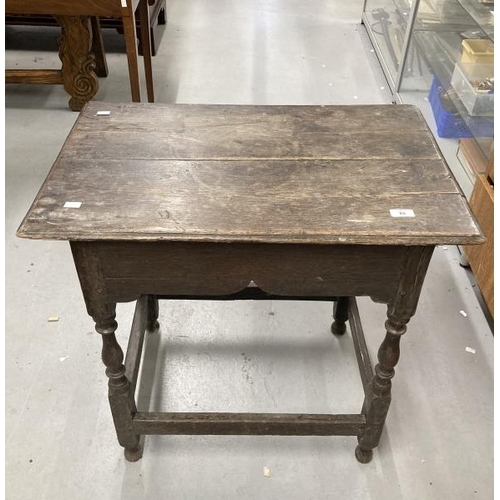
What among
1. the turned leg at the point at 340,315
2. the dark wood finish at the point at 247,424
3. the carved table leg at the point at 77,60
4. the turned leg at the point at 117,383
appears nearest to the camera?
the turned leg at the point at 117,383

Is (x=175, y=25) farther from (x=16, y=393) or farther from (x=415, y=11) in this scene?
(x=16, y=393)

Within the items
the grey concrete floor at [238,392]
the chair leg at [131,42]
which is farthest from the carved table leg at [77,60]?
the grey concrete floor at [238,392]

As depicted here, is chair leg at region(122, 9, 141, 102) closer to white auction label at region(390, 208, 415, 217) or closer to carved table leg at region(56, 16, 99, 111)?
carved table leg at region(56, 16, 99, 111)

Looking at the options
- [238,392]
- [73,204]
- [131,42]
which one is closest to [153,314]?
[238,392]

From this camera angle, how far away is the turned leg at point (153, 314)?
178 centimetres

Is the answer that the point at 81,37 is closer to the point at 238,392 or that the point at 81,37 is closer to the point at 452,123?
the point at 452,123

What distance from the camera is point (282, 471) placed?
59.2 inches

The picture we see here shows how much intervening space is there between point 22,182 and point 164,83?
1.18 m

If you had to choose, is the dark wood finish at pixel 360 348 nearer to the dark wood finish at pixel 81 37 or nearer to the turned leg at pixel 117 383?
the turned leg at pixel 117 383

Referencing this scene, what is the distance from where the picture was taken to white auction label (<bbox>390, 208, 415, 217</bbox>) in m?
1.10

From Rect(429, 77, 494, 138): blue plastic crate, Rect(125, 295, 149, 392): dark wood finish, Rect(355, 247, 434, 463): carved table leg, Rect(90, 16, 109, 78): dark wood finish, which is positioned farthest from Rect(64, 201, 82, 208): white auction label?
Rect(90, 16, 109, 78): dark wood finish

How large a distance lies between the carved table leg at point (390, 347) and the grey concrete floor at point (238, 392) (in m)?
0.13

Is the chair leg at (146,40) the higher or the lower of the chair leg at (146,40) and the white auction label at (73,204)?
the lower

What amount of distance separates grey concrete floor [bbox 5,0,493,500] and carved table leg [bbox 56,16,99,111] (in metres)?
0.70
